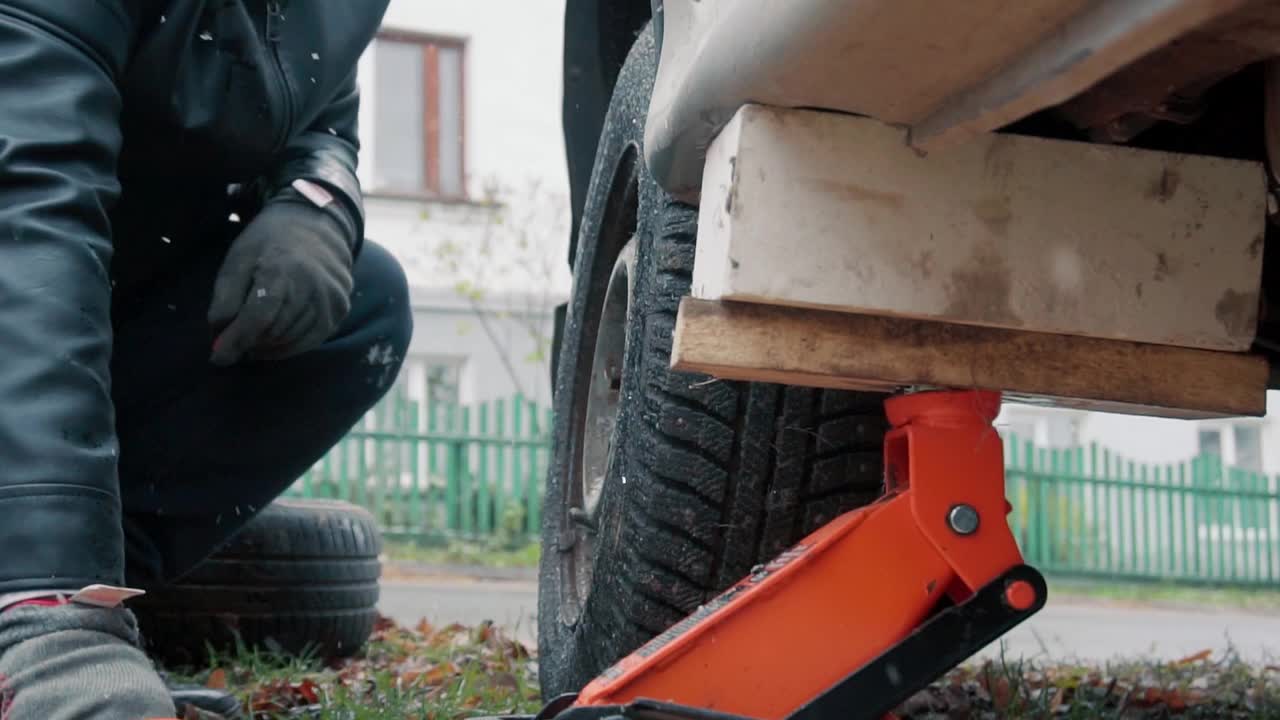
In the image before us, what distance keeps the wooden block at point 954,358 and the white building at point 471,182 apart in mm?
11061

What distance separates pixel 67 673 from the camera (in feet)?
3.60

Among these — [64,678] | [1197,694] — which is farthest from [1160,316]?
[1197,694]

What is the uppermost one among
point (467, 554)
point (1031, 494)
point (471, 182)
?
point (471, 182)

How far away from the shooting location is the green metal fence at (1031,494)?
10.3 meters

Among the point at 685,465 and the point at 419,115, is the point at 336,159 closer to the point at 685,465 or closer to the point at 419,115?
the point at 685,465

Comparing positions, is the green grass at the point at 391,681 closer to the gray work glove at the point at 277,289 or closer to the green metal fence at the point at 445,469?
the gray work glove at the point at 277,289

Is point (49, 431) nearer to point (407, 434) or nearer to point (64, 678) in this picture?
point (64, 678)

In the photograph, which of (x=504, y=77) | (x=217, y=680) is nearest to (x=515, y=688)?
(x=217, y=680)

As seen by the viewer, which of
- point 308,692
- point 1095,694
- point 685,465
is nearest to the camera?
point 685,465

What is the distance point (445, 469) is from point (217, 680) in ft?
26.8

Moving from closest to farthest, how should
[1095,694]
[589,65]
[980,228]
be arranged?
[980,228]
[589,65]
[1095,694]

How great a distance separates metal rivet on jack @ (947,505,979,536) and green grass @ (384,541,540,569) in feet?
27.9

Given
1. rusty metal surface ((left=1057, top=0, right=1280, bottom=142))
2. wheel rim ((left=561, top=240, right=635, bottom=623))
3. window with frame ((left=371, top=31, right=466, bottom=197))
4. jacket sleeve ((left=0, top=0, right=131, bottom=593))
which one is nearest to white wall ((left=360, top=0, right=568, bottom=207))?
window with frame ((left=371, top=31, right=466, bottom=197))

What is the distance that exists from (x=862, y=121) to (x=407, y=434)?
966cm
